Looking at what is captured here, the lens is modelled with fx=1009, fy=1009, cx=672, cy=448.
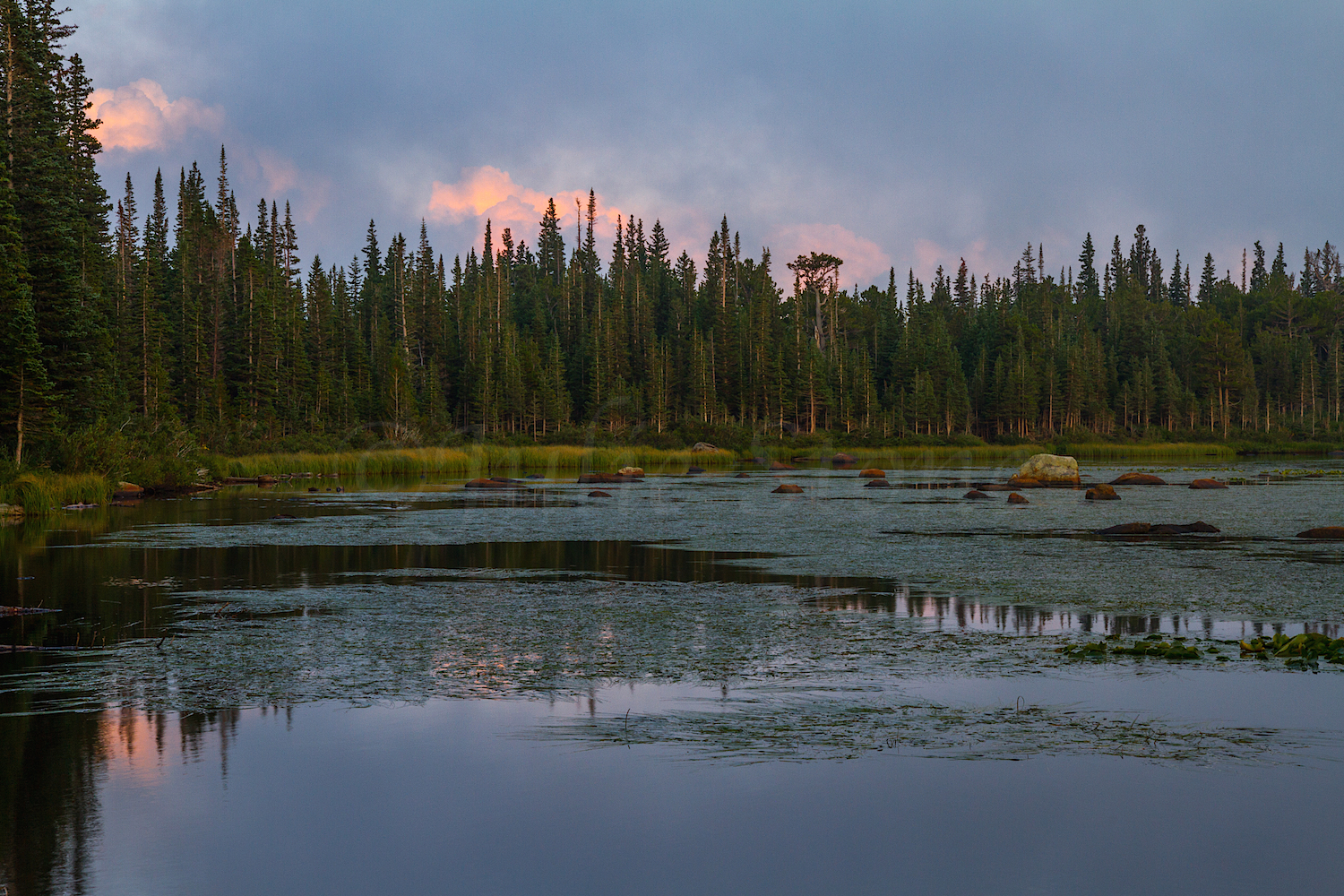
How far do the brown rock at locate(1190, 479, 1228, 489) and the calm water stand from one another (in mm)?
26486

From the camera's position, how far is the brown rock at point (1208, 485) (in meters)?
43.9

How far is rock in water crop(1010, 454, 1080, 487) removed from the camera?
47.5 meters

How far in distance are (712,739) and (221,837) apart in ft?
11.8

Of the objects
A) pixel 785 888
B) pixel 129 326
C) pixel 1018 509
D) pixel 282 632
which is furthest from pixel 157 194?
pixel 785 888

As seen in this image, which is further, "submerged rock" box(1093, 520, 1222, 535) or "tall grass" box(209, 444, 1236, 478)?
"tall grass" box(209, 444, 1236, 478)

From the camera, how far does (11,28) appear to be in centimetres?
4753

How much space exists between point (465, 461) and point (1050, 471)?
126 feet

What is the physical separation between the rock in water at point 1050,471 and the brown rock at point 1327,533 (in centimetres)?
2327

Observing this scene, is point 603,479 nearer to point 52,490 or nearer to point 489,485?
point 489,485

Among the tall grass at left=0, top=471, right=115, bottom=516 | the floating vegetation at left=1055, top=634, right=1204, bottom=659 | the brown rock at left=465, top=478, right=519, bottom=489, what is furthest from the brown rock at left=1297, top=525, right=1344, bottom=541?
the tall grass at left=0, top=471, right=115, bottom=516

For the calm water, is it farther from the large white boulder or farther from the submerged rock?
the large white boulder

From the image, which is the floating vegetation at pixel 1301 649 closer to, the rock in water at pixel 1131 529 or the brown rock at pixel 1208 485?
the rock in water at pixel 1131 529

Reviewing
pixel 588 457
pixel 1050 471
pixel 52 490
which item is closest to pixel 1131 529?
pixel 1050 471

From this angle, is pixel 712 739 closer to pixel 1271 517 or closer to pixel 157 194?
pixel 1271 517
